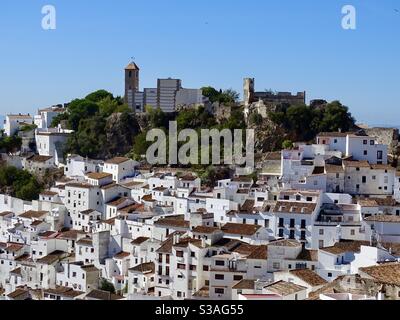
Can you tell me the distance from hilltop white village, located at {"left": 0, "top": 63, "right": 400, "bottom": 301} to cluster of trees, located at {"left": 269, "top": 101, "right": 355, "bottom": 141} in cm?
146

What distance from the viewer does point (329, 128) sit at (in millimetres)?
21047

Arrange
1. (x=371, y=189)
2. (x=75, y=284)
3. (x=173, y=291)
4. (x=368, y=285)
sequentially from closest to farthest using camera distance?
1. (x=368, y=285)
2. (x=173, y=291)
3. (x=75, y=284)
4. (x=371, y=189)

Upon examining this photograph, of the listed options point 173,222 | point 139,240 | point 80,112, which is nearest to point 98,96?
point 80,112

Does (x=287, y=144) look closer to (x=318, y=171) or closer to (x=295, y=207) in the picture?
(x=318, y=171)

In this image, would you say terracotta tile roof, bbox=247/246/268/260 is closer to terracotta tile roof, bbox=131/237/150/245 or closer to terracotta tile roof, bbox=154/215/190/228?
terracotta tile roof, bbox=154/215/190/228

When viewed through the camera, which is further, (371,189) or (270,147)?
(270,147)

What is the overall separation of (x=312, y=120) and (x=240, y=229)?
308 inches

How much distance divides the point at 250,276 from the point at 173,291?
1.85m

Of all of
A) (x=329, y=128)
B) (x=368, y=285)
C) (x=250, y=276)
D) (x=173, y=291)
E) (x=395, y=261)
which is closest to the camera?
(x=368, y=285)

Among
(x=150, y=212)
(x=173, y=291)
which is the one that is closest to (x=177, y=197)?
(x=150, y=212)

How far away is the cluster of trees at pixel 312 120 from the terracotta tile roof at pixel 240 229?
7.25 metres

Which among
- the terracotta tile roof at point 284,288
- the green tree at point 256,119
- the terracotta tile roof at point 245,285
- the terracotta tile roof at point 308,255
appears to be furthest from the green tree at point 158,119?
the terracotta tile roof at point 284,288

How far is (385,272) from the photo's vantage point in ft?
34.3
